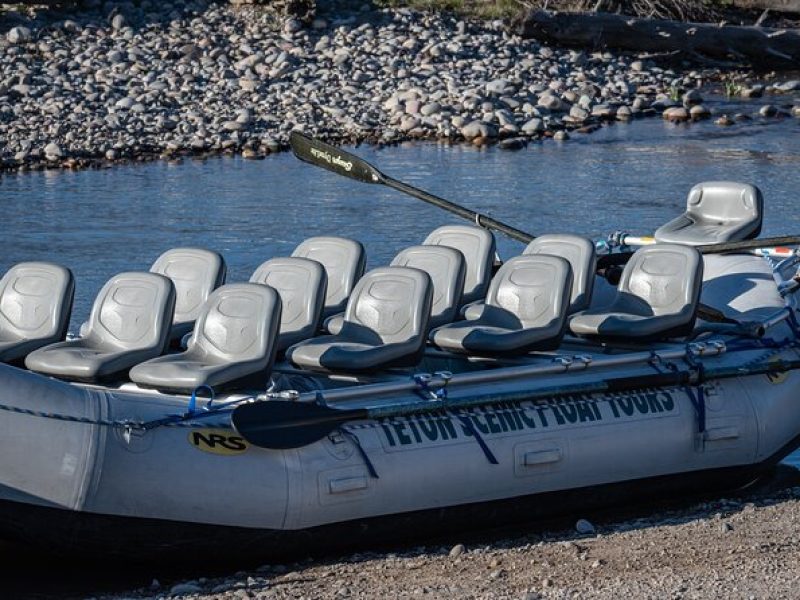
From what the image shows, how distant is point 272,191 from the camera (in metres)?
18.6

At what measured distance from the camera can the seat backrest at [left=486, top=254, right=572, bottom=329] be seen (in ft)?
30.0

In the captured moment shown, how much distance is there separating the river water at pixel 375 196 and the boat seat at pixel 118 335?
5.18 m

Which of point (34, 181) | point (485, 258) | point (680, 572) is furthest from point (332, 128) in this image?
point (680, 572)

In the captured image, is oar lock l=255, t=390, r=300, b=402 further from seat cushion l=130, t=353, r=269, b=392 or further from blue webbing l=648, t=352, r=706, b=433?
blue webbing l=648, t=352, r=706, b=433

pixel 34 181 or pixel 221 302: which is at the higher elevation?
pixel 221 302

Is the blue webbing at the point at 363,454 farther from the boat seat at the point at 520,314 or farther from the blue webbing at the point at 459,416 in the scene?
the boat seat at the point at 520,314

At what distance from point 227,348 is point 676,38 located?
58.2 feet

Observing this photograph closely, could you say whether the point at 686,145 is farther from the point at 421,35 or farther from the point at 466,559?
the point at 466,559

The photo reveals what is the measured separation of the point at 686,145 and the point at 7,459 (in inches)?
569

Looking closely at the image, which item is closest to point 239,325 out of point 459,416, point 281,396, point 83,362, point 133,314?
point 281,396

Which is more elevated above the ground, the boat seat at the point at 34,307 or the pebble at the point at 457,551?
the boat seat at the point at 34,307

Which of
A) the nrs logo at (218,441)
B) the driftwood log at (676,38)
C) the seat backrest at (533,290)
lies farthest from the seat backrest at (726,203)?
the driftwood log at (676,38)

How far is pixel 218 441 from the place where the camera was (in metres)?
7.90

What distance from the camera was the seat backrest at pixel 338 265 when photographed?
9.78 m
